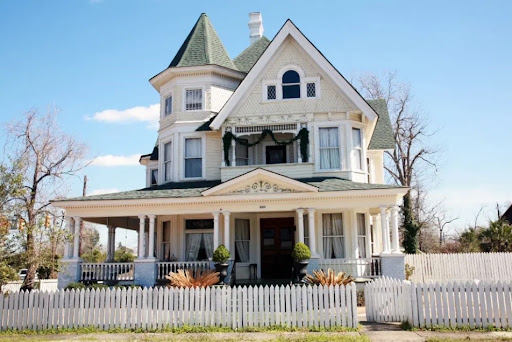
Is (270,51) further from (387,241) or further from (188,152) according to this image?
(387,241)

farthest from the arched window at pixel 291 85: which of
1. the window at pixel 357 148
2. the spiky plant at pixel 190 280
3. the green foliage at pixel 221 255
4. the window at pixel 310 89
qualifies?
the spiky plant at pixel 190 280

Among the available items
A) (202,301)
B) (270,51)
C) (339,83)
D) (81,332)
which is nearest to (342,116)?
(339,83)

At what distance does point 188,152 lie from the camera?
75.4ft

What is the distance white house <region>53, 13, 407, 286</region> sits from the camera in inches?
743

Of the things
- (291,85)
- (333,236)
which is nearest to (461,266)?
(333,236)

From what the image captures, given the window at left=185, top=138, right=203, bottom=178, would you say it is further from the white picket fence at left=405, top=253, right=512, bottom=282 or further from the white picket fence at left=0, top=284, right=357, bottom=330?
the white picket fence at left=405, top=253, right=512, bottom=282

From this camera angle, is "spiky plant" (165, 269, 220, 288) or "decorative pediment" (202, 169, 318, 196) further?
"decorative pediment" (202, 169, 318, 196)

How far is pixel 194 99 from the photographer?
23.2 m

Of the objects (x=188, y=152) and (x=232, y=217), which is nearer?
(x=232, y=217)

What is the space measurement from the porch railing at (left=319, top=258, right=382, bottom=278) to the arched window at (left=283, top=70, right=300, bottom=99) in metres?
7.75

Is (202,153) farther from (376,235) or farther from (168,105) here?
(376,235)

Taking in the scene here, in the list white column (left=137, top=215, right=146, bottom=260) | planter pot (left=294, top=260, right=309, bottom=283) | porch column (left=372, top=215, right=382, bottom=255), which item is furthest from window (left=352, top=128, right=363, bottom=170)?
white column (left=137, top=215, right=146, bottom=260)

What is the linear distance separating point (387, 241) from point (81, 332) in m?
11.6

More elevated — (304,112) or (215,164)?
(304,112)
